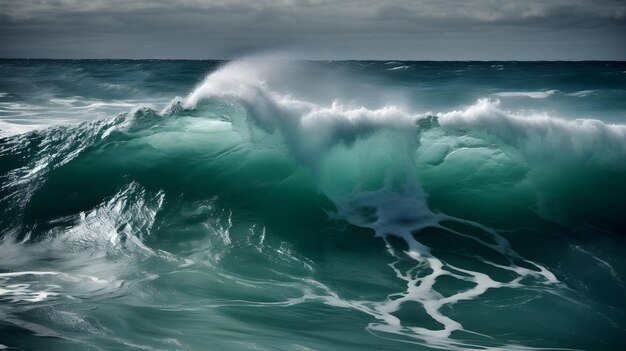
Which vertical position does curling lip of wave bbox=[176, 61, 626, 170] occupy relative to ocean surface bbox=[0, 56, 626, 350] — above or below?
above

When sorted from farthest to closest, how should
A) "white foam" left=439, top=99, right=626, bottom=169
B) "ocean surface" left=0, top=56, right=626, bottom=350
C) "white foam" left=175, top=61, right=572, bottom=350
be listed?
"white foam" left=439, top=99, right=626, bottom=169 → "white foam" left=175, top=61, right=572, bottom=350 → "ocean surface" left=0, top=56, right=626, bottom=350

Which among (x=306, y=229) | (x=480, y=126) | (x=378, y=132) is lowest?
(x=306, y=229)

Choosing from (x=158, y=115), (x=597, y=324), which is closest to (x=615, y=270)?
(x=597, y=324)

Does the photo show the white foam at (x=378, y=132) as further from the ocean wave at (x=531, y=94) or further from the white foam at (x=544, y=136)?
the ocean wave at (x=531, y=94)

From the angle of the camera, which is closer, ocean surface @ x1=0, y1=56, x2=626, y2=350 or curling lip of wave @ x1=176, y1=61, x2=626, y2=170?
ocean surface @ x1=0, y1=56, x2=626, y2=350

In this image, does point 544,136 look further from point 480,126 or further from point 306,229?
point 306,229

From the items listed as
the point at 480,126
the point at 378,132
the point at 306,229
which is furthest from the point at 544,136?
the point at 306,229

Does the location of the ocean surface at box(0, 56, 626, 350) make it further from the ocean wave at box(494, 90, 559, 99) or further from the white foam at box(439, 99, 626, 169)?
the ocean wave at box(494, 90, 559, 99)

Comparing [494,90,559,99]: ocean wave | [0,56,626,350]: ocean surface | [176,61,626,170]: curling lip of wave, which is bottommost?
[0,56,626,350]: ocean surface

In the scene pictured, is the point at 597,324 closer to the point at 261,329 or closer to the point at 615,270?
the point at 615,270

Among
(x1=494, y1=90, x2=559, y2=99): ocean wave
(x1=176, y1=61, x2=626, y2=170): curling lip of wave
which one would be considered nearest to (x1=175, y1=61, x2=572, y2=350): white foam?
(x1=176, y1=61, x2=626, y2=170): curling lip of wave
